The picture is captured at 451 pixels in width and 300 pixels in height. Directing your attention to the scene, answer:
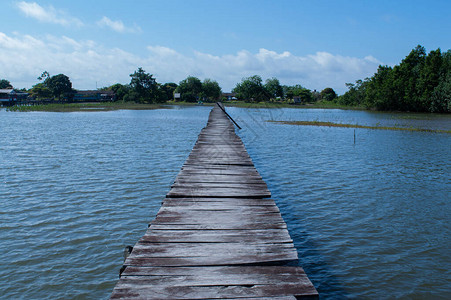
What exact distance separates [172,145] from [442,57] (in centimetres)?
5807

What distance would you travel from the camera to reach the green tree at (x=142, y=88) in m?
107

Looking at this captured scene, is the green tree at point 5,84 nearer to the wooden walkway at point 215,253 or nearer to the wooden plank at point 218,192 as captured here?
the wooden plank at point 218,192

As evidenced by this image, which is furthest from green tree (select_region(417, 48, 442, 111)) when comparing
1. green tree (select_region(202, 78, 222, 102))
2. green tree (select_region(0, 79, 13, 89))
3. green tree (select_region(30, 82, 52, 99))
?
green tree (select_region(0, 79, 13, 89))

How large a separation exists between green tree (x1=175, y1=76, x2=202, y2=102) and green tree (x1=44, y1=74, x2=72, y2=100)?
1379 inches

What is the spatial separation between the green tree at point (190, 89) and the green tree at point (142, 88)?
32.2 feet

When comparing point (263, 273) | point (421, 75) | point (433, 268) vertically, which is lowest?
point (433, 268)

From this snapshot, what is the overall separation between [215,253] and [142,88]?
111 metres

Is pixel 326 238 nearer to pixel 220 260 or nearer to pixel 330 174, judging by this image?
pixel 220 260

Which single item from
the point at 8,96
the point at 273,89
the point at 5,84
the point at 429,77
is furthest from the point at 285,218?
the point at 5,84

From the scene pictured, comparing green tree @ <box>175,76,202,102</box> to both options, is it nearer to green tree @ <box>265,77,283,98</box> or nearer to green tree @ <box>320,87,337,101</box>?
green tree @ <box>320,87,337,101</box>

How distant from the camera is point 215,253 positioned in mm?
3354

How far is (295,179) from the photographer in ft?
34.3

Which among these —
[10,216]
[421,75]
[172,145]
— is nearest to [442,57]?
[421,75]

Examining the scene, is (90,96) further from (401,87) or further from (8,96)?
(401,87)
